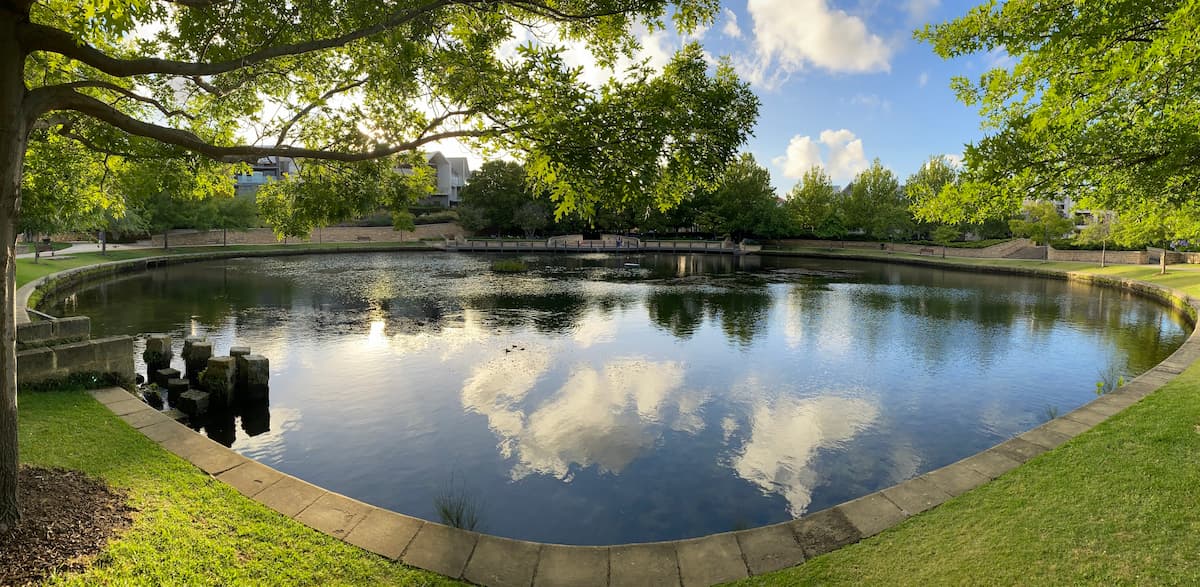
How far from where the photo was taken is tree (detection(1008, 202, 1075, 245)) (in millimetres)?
57656

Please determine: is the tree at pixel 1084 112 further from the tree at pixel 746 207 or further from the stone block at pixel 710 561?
the tree at pixel 746 207

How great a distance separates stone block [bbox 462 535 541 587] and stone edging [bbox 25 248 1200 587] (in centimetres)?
1

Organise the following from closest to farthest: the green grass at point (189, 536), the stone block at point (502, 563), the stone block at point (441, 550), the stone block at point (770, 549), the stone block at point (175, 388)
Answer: the green grass at point (189, 536) < the stone block at point (502, 563) < the stone block at point (441, 550) < the stone block at point (770, 549) < the stone block at point (175, 388)

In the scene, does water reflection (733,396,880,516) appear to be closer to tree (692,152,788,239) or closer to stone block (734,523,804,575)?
stone block (734,523,804,575)

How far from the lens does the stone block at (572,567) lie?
634cm

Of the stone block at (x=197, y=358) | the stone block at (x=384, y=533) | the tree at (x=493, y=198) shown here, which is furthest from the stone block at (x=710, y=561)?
the tree at (x=493, y=198)

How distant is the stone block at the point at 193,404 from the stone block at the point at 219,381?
642 mm

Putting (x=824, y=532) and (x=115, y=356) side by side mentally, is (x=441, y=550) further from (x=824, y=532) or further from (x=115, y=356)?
(x=115, y=356)

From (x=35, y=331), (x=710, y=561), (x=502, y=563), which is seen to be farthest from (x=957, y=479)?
(x=35, y=331)

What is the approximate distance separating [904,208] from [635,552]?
73990mm

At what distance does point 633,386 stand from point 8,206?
13.0 meters

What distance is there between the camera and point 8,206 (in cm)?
581

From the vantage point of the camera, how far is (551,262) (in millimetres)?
57750

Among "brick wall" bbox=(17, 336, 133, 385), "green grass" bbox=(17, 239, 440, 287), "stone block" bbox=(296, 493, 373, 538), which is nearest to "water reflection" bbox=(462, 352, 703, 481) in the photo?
"stone block" bbox=(296, 493, 373, 538)
